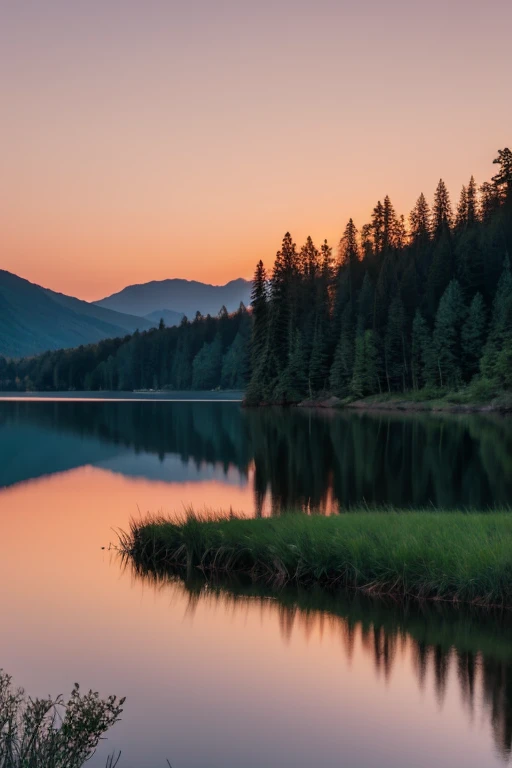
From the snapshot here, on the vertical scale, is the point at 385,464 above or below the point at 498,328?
below

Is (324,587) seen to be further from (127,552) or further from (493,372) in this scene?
(493,372)

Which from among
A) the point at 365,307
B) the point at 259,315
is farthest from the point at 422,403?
the point at 259,315

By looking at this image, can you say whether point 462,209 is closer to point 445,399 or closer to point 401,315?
point 401,315

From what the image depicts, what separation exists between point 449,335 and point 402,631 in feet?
294

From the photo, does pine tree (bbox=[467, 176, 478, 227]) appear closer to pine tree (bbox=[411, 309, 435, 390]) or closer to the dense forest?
the dense forest

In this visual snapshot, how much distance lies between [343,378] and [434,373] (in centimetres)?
1616

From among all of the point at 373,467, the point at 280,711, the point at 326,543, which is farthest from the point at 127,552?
the point at 373,467

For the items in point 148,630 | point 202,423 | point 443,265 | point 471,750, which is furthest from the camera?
point 443,265

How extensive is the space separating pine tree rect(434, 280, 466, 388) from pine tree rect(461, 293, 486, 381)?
1030mm

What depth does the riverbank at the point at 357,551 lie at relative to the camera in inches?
587

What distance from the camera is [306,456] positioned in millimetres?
45094

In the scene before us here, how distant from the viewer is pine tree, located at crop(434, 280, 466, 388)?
322ft

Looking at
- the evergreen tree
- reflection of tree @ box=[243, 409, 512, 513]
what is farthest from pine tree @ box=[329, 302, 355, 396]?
reflection of tree @ box=[243, 409, 512, 513]

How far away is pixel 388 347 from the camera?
106375 millimetres
